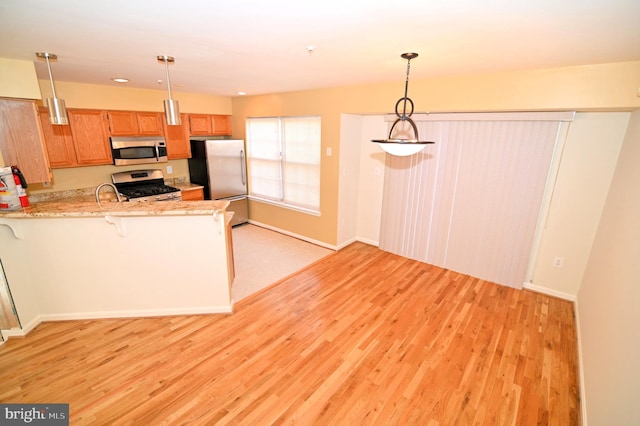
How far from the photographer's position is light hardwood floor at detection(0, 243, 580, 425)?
6.67 feet

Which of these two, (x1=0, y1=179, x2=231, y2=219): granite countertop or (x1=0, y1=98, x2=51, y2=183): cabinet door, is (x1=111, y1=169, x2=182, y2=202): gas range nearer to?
(x1=0, y1=98, x2=51, y2=183): cabinet door

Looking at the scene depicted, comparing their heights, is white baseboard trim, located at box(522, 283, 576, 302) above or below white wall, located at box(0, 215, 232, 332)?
below

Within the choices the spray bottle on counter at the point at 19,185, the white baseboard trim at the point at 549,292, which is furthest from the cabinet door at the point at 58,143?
the white baseboard trim at the point at 549,292

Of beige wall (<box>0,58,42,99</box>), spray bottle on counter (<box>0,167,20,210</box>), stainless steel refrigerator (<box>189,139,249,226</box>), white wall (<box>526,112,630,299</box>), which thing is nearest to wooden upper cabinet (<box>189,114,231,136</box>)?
stainless steel refrigerator (<box>189,139,249,226</box>)

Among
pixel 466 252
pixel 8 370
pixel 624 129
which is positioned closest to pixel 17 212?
pixel 8 370

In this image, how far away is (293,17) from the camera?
155 cm

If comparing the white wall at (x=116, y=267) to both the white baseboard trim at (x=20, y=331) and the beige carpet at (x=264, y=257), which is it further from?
the beige carpet at (x=264, y=257)

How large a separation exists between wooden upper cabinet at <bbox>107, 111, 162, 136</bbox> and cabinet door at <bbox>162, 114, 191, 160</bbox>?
18 cm

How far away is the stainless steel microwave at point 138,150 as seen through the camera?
14.2ft

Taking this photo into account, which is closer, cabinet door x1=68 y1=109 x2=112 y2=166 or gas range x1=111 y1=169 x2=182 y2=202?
cabinet door x1=68 y1=109 x2=112 y2=166

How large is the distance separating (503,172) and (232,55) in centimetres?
331

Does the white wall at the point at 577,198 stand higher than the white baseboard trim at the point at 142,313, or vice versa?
the white wall at the point at 577,198

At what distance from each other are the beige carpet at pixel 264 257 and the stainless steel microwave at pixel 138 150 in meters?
1.90

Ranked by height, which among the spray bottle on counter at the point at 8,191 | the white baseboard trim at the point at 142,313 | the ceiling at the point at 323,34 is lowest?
the white baseboard trim at the point at 142,313
